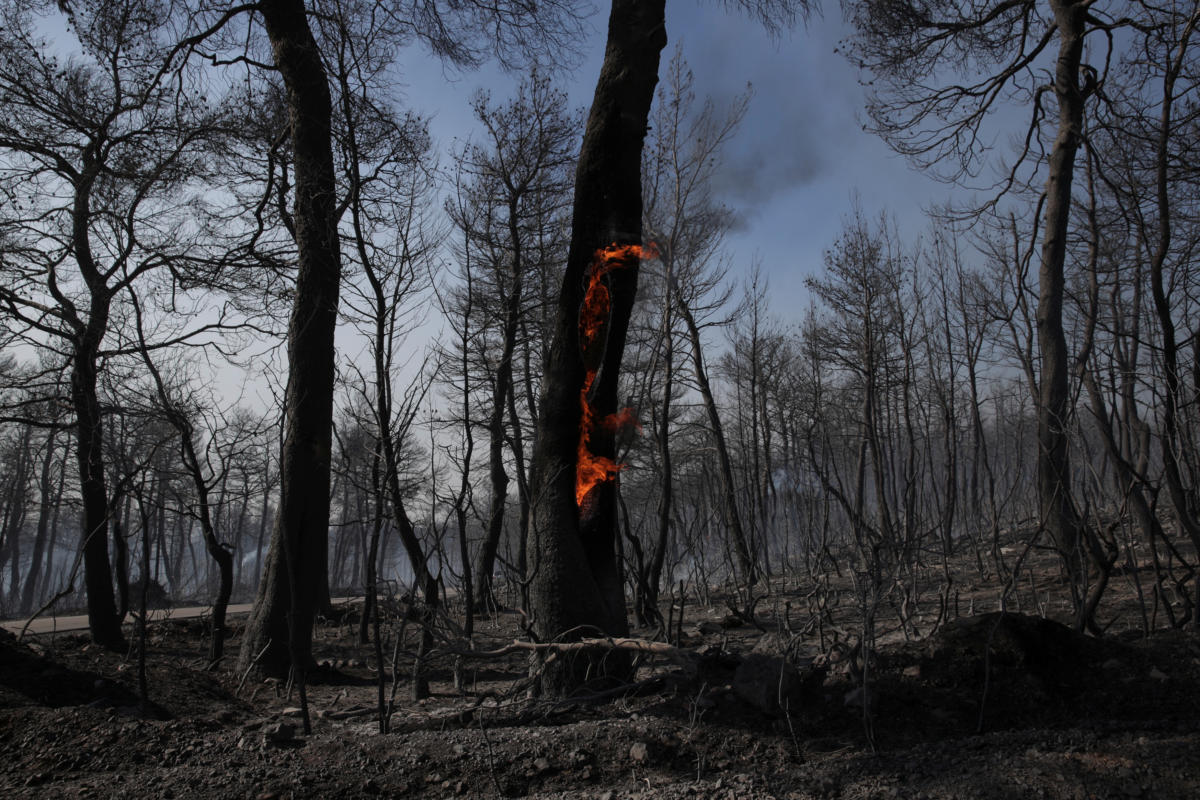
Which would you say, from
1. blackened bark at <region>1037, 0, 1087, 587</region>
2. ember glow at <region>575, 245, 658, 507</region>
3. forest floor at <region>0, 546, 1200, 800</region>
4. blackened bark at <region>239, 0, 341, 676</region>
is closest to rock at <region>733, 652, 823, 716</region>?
forest floor at <region>0, 546, 1200, 800</region>

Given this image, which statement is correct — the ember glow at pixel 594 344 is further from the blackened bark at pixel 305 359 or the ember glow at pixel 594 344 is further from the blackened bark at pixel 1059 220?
the blackened bark at pixel 1059 220

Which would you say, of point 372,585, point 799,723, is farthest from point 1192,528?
point 372,585

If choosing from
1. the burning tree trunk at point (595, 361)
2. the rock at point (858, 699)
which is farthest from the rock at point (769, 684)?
the burning tree trunk at point (595, 361)

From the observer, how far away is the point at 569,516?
4105mm

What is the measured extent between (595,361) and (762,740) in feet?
7.47

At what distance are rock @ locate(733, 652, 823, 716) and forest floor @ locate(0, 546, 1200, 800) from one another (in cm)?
2

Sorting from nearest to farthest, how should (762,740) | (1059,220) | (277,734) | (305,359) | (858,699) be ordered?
(762,740), (858,699), (277,734), (305,359), (1059,220)

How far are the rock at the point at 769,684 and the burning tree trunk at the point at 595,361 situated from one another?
2.60ft

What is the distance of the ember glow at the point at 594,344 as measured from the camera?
14.0 feet

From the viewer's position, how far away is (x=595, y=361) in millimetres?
4305

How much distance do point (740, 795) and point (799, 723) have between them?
0.72 m

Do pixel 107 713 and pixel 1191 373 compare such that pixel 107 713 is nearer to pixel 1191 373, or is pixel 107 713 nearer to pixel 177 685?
pixel 177 685

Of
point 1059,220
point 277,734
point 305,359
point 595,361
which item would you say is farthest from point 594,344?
point 1059,220

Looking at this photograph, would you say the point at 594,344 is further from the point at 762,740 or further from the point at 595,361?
the point at 762,740
